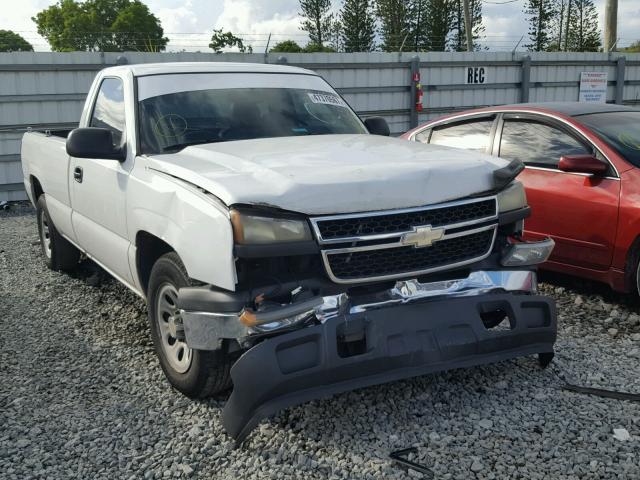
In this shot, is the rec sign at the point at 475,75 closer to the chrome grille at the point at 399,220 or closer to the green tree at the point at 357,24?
the chrome grille at the point at 399,220

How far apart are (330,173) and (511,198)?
1.07 m

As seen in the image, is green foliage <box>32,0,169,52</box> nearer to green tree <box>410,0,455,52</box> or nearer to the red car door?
green tree <box>410,0,455,52</box>

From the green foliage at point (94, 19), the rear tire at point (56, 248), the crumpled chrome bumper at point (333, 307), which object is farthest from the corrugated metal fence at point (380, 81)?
the green foliage at point (94, 19)

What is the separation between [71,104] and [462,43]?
53.7 metres

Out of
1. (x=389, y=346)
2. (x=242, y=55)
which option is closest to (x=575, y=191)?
(x=389, y=346)

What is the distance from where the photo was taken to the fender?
115 inches

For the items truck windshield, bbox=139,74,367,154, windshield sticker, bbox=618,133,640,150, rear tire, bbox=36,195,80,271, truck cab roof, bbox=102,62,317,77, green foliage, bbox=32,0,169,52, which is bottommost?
rear tire, bbox=36,195,80,271

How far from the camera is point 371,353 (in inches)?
115

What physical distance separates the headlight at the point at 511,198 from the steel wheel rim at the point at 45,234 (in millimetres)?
4509

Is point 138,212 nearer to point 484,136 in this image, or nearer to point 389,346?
point 389,346

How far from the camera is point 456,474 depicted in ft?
9.11

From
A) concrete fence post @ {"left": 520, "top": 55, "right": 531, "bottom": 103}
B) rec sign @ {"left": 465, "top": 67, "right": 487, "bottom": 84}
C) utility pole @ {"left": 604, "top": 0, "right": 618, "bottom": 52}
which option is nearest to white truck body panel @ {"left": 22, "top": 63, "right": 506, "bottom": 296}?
rec sign @ {"left": 465, "top": 67, "right": 487, "bottom": 84}

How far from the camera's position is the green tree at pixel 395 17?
59344 millimetres

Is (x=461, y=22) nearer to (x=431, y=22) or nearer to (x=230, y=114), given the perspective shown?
(x=431, y=22)
